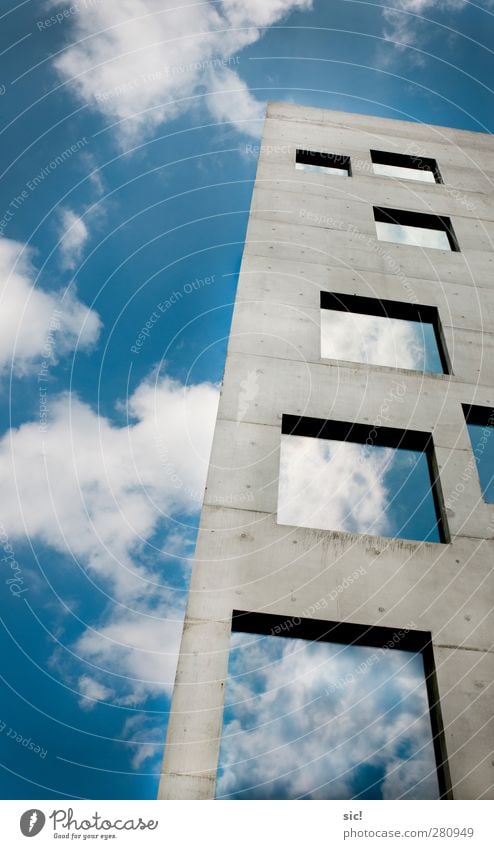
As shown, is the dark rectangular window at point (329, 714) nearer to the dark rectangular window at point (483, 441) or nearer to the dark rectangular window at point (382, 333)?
the dark rectangular window at point (483, 441)

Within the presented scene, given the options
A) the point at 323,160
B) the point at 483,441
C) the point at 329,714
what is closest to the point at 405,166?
the point at 323,160

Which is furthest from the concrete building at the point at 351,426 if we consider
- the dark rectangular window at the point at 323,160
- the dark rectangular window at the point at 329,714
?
the dark rectangular window at the point at 329,714

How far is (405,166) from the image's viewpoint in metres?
21.0

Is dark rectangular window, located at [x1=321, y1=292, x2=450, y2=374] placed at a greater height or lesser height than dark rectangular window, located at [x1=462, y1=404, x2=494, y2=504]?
greater

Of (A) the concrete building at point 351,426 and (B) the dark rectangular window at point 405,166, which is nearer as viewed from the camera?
(A) the concrete building at point 351,426

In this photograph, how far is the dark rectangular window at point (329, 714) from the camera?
8234 millimetres

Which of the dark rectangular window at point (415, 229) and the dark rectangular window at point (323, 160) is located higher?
the dark rectangular window at point (323, 160)

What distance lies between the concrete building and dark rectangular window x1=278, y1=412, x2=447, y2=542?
11 cm

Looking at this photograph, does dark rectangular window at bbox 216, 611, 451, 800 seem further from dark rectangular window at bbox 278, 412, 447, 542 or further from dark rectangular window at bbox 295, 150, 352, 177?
dark rectangular window at bbox 295, 150, 352, 177

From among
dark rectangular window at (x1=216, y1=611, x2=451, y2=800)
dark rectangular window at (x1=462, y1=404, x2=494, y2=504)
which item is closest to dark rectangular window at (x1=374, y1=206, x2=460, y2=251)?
dark rectangular window at (x1=462, y1=404, x2=494, y2=504)

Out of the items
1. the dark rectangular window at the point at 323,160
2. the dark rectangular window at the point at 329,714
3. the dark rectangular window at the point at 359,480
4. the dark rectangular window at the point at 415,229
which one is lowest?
the dark rectangular window at the point at 329,714

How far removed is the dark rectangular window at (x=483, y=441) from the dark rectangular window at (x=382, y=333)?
59.8 inches

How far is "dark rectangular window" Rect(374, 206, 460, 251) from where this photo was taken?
56.1ft
